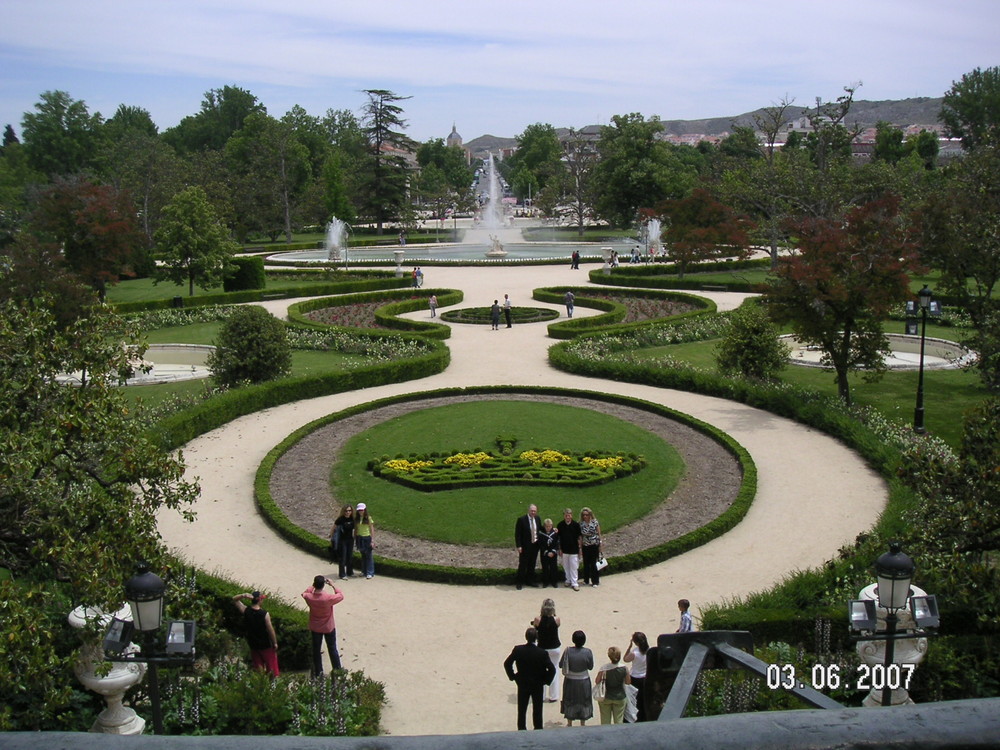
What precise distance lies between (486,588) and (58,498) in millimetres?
5795

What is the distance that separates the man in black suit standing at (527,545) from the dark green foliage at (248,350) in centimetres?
1170

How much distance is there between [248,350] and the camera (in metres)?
21.8

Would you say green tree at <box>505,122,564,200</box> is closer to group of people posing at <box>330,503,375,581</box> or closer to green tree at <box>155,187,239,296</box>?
green tree at <box>155,187,239,296</box>

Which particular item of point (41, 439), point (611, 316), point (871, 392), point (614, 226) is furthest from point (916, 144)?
point (41, 439)

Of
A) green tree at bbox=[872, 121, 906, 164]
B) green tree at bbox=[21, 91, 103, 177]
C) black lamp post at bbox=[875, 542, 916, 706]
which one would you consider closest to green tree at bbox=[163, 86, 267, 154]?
green tree at bbox=[21, 91, 103, 177]

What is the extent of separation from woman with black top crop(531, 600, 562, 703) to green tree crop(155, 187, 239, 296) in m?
32.8

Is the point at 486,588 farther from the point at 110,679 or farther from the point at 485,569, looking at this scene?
the point at 110,679

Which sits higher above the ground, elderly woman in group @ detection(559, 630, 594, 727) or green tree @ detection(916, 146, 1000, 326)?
green tree @ detection(916, 146, 1000, 326)

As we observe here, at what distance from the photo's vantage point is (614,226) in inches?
3135

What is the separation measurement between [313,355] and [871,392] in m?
15.5

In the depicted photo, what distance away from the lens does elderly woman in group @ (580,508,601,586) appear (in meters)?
12.0

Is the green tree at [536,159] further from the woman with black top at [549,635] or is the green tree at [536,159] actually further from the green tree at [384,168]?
the woman with black top at [549,635]

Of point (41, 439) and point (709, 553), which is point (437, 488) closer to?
point (709, 553)

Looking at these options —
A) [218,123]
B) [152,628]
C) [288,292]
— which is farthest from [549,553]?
[218,123]
